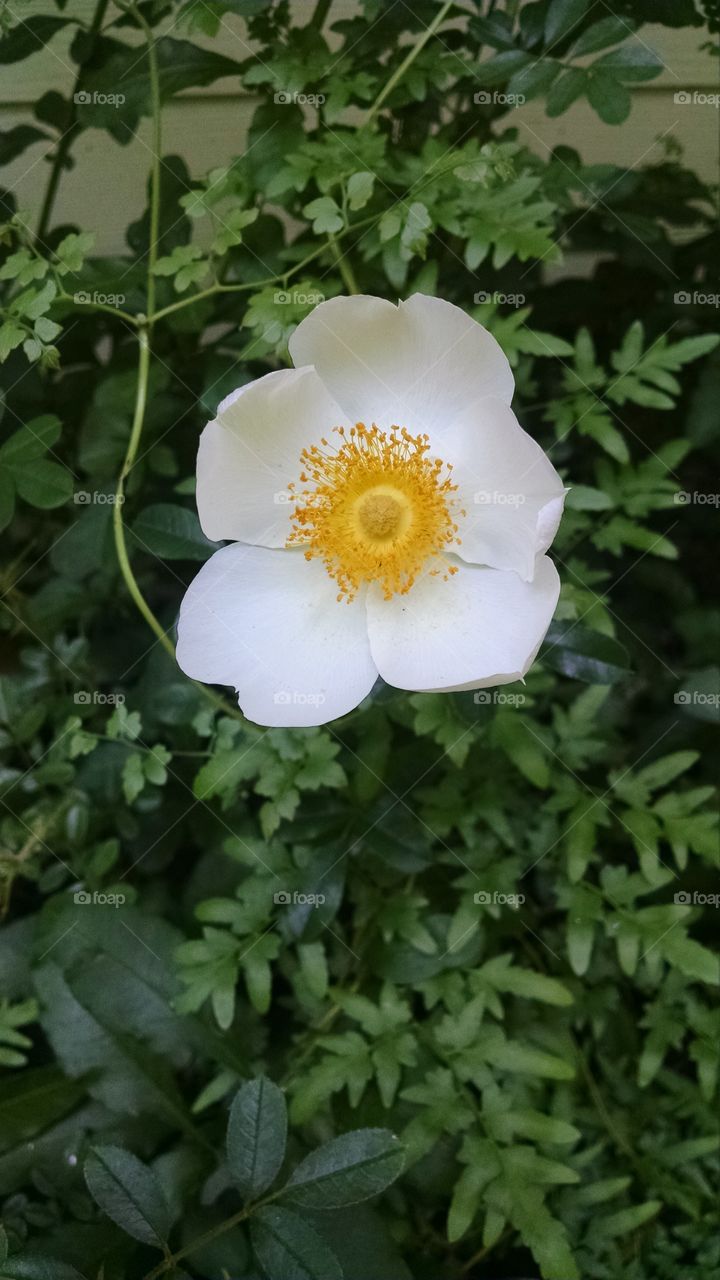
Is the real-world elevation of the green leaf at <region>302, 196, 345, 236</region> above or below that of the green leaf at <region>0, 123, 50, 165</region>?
above

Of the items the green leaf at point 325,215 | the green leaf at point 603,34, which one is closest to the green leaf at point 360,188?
the green leaf at point 325,215
